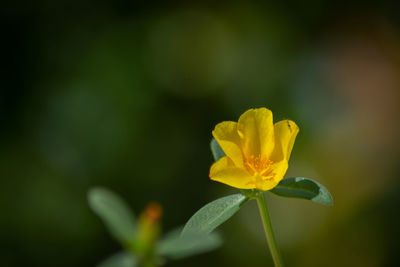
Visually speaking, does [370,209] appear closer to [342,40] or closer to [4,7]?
[342,40]

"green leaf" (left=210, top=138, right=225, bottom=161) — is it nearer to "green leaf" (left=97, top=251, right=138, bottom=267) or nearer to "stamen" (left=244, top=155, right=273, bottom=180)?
"stamen" (left=244, top=155, right=273, bottom=180)

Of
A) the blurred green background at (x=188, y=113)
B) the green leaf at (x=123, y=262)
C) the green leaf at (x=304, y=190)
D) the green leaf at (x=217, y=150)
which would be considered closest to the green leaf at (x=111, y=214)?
the green leaf at (x=123, y=262)

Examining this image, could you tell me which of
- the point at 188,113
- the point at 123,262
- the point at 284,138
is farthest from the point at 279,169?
the point at 188,113

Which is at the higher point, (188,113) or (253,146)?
(188,113)

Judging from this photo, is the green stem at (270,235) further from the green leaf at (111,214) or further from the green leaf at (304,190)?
the green leaf at (111,214)

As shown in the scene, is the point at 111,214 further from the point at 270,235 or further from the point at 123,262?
the point at 270,235

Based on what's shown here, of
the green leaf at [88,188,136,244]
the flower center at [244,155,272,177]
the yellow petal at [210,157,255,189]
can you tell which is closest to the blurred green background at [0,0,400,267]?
the green leaf at [88,188,136,244]
